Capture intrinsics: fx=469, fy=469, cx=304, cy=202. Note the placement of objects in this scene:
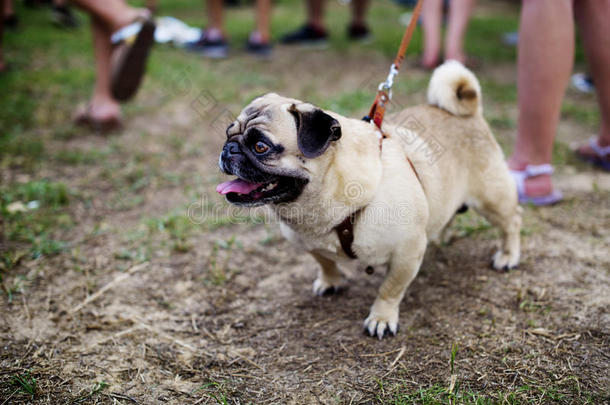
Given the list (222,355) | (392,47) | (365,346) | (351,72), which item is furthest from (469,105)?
(392,47)

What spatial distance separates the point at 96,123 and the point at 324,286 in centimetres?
320

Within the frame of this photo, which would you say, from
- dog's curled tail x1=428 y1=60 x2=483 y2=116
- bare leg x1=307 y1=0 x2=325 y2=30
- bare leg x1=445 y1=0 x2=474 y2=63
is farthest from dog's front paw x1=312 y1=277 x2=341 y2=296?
bare leg x1=307 y1=0 x2=325 y2=30

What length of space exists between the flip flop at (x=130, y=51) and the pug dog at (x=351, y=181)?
89.3 inches

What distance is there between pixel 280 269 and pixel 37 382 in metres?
1.35

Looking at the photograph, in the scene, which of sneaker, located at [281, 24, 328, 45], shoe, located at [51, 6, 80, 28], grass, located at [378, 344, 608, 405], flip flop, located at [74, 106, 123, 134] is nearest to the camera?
grass, located at [378, 344, 608, 405]

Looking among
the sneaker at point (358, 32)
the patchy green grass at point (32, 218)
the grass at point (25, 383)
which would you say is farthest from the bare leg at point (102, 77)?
the sneaker at point (358, 32)

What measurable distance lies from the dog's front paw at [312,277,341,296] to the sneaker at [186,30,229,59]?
17.5ft

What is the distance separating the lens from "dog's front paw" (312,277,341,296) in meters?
2.58

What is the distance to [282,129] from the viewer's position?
1.97 m

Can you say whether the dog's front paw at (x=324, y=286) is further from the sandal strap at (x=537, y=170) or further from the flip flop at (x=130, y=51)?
the flip flop at (x=130, y=51)

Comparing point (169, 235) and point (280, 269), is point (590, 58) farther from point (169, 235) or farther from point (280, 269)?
point (169, 235)

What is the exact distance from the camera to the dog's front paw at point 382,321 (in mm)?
2270

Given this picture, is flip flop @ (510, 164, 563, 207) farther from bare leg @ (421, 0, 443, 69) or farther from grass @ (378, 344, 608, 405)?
bare leg @ (421, 0, 443, 69)

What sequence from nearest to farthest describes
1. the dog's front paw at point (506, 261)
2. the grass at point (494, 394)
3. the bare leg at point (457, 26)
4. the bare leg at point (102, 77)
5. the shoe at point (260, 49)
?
the grass at point (494, 394)
the dog's front paw at point (506, 261)
the bare leg at point (102, 77)
the bare leg at point (457, 26)
the shoe at point (260, 49)
